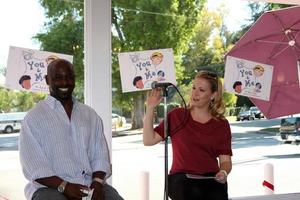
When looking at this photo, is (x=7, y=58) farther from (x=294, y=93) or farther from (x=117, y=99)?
(x=294, y=93)

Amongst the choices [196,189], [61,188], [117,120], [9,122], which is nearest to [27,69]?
[9,122]

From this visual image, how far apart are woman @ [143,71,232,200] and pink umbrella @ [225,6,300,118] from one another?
38.6 inches

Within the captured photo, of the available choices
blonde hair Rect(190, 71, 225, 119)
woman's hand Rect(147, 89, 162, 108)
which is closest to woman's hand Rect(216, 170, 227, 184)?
blonde hair Rect(190, 71, 225, 119)

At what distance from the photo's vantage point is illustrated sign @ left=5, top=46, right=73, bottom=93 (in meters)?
3.10

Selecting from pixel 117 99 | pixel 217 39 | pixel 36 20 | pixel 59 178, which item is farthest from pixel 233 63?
pixel 59 178

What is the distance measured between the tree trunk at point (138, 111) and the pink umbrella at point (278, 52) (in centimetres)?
77

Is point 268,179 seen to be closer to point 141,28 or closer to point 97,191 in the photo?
point 141,28

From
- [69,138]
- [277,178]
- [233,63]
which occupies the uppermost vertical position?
[233,63]

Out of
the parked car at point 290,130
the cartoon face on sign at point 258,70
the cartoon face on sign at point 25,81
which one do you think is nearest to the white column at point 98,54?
the cartoon face on sign at point 25,81

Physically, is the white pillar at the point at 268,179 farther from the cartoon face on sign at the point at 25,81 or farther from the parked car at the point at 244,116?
the cartoon face on sign at the point at 25,81

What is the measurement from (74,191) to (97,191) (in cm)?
12

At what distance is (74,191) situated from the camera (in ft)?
7.44

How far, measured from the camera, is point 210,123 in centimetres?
274

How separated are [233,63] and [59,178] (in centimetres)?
187
